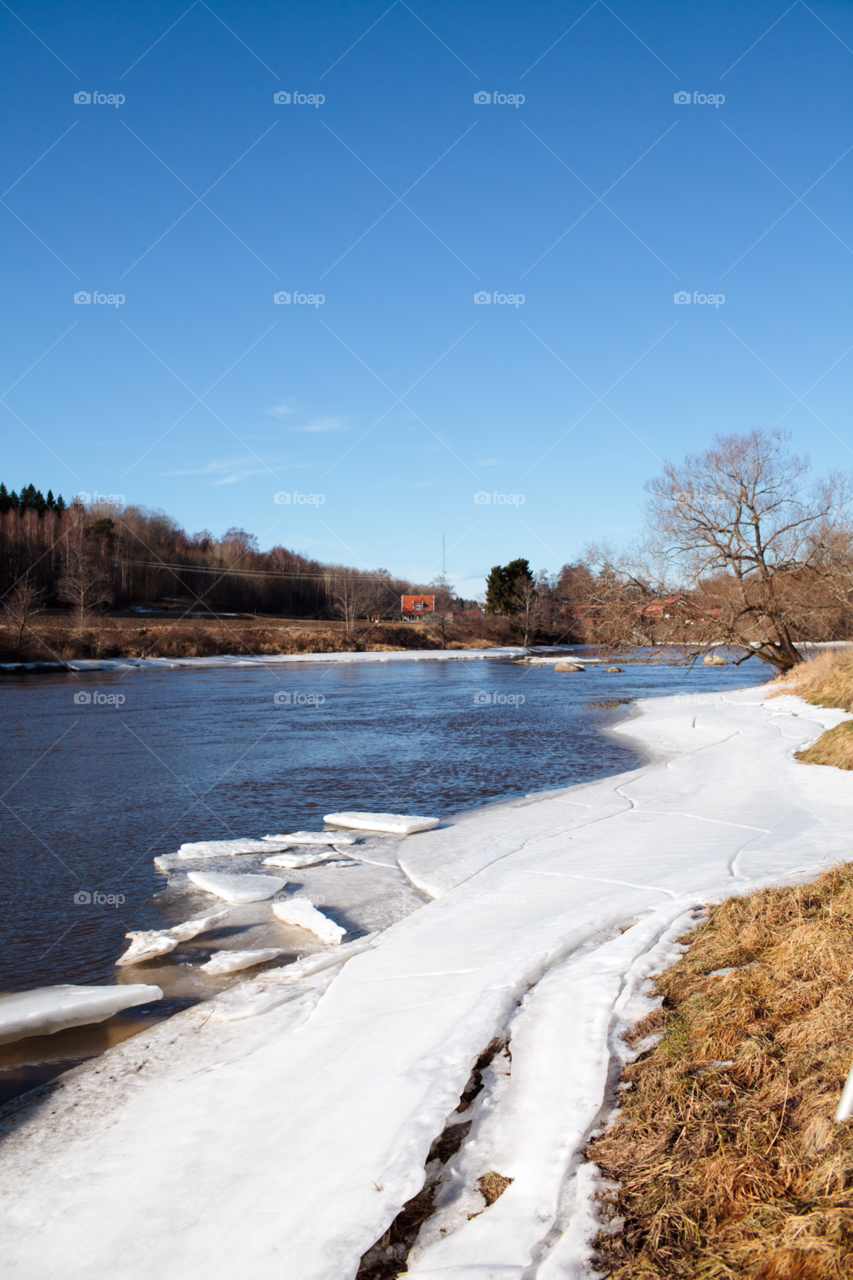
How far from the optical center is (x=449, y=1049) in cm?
432

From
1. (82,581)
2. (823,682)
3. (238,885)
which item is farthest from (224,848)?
(82,581)

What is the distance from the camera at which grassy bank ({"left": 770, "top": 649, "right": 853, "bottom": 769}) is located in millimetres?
13133

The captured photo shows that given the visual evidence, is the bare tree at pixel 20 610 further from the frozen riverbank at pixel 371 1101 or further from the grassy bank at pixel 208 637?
the frozen riverbank at pixel 371 1101

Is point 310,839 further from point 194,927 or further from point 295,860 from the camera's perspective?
point 194,927

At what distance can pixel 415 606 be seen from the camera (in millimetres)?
97812

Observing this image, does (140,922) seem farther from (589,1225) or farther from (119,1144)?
(589,1225)

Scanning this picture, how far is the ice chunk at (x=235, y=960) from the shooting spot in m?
6.62

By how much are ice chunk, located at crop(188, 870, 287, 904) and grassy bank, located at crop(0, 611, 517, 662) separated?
42.4m

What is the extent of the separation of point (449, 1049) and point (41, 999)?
3482 millimetres

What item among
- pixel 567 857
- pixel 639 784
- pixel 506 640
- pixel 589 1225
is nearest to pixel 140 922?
pixel 567 857
